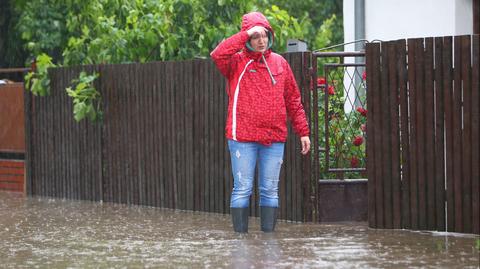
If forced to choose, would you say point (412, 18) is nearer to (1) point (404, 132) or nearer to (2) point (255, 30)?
(1) point (404, 132)

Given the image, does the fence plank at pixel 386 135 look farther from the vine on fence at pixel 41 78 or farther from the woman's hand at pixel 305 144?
the vine on fence at pixel 41 78

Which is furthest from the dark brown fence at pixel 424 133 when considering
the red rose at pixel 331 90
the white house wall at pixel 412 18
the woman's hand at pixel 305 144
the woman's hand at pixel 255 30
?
the white house wall at pixel 412 18

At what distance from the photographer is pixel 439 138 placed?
9664 mm

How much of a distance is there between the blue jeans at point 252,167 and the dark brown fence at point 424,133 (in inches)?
31.1

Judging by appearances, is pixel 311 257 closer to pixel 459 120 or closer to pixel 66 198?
pixel 459 120

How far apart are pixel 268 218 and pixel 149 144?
12.4 feet

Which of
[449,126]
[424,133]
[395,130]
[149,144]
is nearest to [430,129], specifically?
[424,133]

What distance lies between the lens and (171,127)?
13438 millimetres

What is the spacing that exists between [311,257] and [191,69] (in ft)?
15.9

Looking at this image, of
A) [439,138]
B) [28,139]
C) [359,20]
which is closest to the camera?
[439,138]

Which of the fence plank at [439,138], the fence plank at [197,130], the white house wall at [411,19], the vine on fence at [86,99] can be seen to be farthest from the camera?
the vine on fence at [86,99]

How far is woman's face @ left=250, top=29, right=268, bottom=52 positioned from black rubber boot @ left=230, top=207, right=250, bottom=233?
1325 millimetres

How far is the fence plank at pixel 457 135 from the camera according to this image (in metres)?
9.46

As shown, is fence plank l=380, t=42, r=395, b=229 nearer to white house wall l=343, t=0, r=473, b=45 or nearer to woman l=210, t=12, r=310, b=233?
woman l=210, t=12, r=310, b=233
